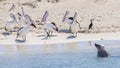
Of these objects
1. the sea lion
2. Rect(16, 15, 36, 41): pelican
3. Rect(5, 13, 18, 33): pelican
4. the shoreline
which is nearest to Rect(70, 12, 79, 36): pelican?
the shoreline

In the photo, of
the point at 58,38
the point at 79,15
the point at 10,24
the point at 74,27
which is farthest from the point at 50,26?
the point at 79,15

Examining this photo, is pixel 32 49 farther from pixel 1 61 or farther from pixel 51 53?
pixel 1 61

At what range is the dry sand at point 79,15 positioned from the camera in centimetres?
1523

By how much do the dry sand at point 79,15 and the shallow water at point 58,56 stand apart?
78cm

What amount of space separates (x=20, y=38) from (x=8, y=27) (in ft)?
2.68

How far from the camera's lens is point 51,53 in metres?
13.1

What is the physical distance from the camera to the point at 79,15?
685 inches

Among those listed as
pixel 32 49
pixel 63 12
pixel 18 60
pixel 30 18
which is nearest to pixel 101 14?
pixel 63 12

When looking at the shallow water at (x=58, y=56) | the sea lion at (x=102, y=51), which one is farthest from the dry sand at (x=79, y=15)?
the sea lion at (x=102, y=51)

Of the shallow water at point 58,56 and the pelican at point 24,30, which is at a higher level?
the pelican at point 24,30

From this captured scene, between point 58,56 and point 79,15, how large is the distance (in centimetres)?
503

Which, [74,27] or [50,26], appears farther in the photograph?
[50,26]

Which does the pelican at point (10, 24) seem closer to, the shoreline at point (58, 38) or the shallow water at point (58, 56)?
the shoreline at point (58, 38)

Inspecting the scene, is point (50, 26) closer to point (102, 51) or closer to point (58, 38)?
point (58, 38)
